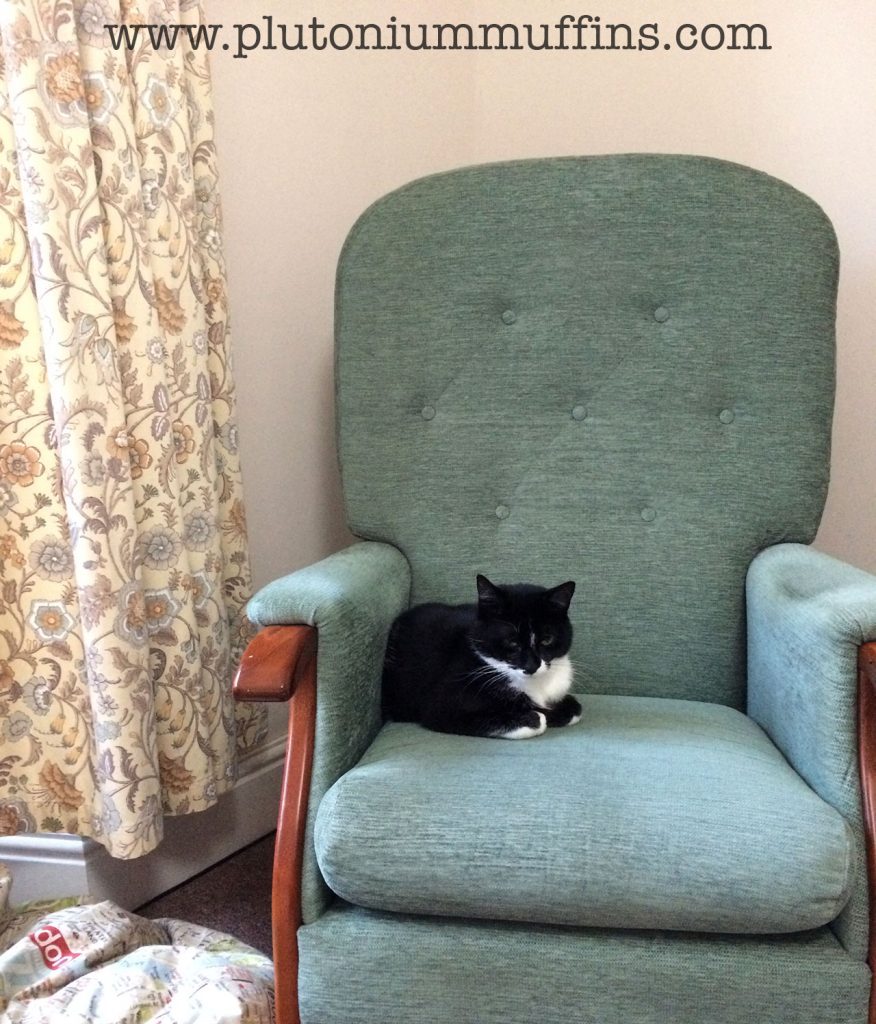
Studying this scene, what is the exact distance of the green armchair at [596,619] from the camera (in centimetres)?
103

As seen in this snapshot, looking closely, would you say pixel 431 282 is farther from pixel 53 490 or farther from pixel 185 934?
pixel 185 934

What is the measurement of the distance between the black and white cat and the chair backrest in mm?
220

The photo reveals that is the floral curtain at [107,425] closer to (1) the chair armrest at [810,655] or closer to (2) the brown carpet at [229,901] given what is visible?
(2) the brown carpet at [229,901]

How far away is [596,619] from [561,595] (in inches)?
9.7

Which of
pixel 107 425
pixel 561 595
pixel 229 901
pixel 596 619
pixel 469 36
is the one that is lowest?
pixel 229 901

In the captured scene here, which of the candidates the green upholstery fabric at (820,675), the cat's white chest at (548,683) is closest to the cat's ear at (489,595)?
the cat's white chest at (548,683)

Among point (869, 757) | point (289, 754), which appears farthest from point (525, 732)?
point (869, 757)

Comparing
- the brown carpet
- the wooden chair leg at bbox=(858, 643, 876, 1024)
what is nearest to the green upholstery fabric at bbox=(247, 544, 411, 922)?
the brown carpet

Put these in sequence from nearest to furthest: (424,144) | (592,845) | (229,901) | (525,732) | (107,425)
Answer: (592,845)
(525,732)
(107,425)
(229,901)
(424,144)

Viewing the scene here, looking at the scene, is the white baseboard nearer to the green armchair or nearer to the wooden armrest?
the green armchair

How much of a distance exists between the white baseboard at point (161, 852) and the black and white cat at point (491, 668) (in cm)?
59

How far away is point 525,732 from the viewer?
1235 millimetres

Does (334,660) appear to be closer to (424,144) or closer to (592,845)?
(592,845)

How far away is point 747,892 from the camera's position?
984 millimetres
